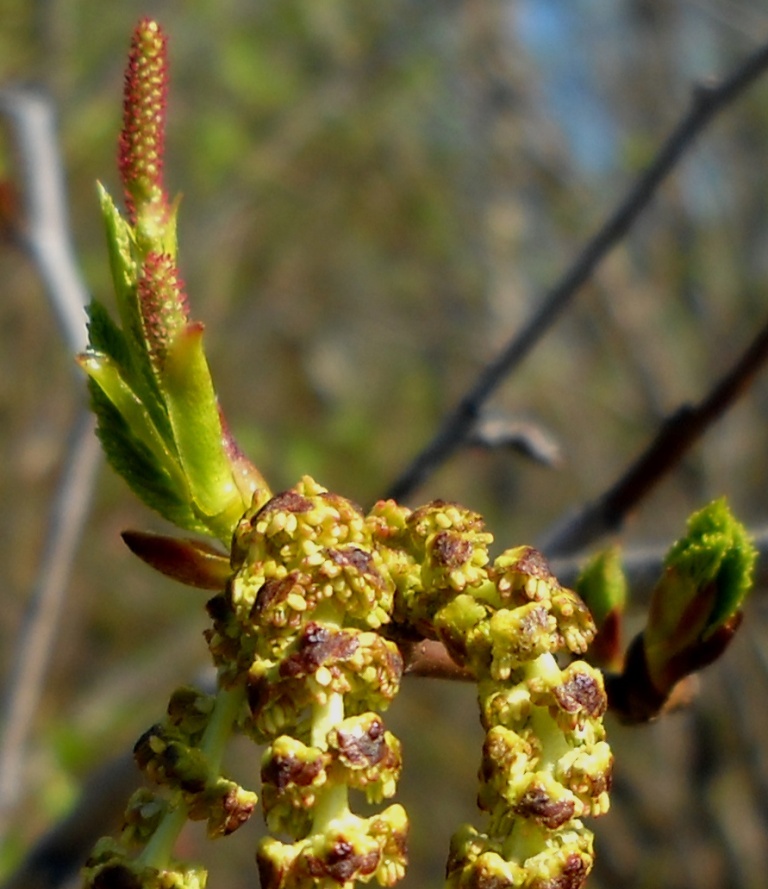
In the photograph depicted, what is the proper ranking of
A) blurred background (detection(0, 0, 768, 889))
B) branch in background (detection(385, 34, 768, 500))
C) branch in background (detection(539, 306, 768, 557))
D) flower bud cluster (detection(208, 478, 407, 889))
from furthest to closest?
blurred background (detection(0, 0, 768, 889))
branch in background (detection(385, 34, 768, 500))
branch in background (detection(539, 306, 768, 557))
flower bud cluster (detection(208, 478, 407, 889))

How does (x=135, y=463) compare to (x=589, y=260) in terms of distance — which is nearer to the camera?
(x=135, y=463)

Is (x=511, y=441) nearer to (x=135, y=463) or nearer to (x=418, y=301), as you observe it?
(x=135, y=463)

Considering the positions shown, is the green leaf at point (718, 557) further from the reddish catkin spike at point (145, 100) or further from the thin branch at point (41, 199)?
the thin branch at point (41, 199)

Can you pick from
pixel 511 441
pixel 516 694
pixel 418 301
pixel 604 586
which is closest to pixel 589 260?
pixel 511 441

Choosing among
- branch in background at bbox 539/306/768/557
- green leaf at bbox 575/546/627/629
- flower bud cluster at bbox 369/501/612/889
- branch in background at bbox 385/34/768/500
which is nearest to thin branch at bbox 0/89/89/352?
branch in background at bbox 385/34/768/500

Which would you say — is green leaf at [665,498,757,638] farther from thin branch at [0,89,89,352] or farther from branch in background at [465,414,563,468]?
thin branch at [0,89,89,352]

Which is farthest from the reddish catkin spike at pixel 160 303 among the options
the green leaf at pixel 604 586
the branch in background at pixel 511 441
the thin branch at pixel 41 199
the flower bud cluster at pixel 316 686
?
the thin branch at pixel 41 199

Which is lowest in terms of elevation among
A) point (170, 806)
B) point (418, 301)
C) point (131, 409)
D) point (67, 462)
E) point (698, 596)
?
point (67, 462)
